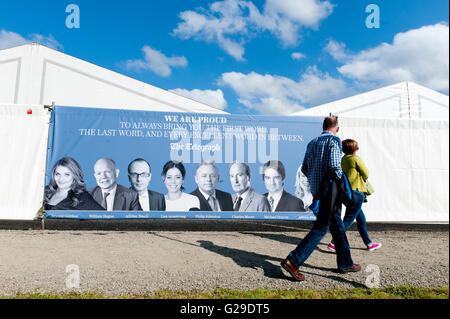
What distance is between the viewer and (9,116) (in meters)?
5.47

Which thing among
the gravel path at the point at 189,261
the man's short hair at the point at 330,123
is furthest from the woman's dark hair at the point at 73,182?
the man's short hair at the point at 330,123

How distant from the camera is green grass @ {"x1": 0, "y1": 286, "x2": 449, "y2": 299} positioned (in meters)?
2.52

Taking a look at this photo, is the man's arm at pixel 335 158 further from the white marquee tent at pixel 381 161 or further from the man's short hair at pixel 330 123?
the white marquee tent at pixel 381 161

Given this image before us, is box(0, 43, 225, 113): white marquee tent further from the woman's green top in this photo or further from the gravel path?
the woman's green top

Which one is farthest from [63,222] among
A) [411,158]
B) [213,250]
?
[411,158]

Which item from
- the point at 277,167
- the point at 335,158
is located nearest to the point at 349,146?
the point at 335,158

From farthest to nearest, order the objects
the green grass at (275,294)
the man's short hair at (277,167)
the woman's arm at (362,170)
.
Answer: the man's short hair at (277,167), the woman's arm at (362,170), the green grass at (275,294)

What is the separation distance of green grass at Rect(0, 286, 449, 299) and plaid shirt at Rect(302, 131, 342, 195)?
3.29 feet

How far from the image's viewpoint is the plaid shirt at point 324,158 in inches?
119

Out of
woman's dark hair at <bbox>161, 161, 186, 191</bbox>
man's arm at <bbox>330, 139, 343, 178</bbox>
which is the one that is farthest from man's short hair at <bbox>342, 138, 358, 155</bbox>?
woman's dark hair at <bbox>161, 161, 186, 191</bbox>

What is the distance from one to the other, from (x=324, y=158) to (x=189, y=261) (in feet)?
6.76

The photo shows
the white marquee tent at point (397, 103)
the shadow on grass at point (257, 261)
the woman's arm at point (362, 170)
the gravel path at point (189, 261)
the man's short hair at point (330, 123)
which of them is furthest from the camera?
the white marquee tent at point (397, 103)
